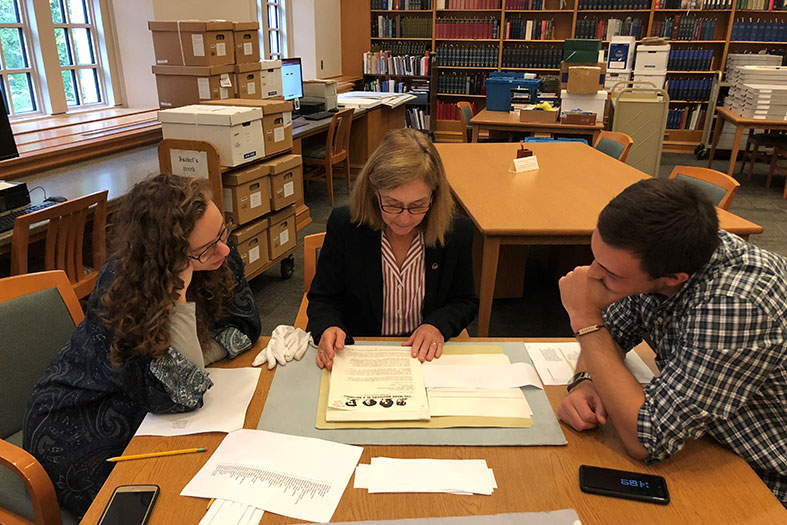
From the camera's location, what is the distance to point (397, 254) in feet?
5.28

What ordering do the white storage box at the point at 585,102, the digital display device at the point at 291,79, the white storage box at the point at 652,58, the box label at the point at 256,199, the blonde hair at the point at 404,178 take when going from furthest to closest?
the white storage box at the point at 652,58 → the digital display device at the point at 291,79 → the white storage box at the point at 585,102 → the box label at the point at 256,199 → the blonde hair at the point at 404,178

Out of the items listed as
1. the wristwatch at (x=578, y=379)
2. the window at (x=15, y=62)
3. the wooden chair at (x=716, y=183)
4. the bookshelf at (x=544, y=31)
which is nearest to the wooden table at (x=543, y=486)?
the wristwatch at (x=578, y=379)

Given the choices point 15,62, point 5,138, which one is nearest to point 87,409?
point 5,138

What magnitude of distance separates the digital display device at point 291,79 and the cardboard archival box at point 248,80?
1161 millimetres

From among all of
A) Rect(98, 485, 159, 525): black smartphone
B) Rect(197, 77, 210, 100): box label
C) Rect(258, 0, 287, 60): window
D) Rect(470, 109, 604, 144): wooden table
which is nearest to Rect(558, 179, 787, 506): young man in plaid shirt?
Rect(98, 485, 159, 525): black smartphone

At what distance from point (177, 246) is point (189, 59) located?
2.81m

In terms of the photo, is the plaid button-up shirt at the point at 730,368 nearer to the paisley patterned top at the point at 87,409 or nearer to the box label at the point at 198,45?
the paisley patterned top at the point at 87,409

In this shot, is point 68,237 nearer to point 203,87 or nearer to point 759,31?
point 203,87

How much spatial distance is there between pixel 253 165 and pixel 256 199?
0.21 meters

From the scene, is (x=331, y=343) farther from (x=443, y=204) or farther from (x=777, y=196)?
(x=777, y=196)

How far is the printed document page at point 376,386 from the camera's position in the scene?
3.61ft

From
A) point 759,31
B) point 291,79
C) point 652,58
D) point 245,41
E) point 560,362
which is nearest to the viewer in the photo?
point 560,362

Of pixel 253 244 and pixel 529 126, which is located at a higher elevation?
pixel 529 126

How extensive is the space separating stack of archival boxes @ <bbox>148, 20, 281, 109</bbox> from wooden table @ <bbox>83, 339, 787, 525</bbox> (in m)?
2.99
